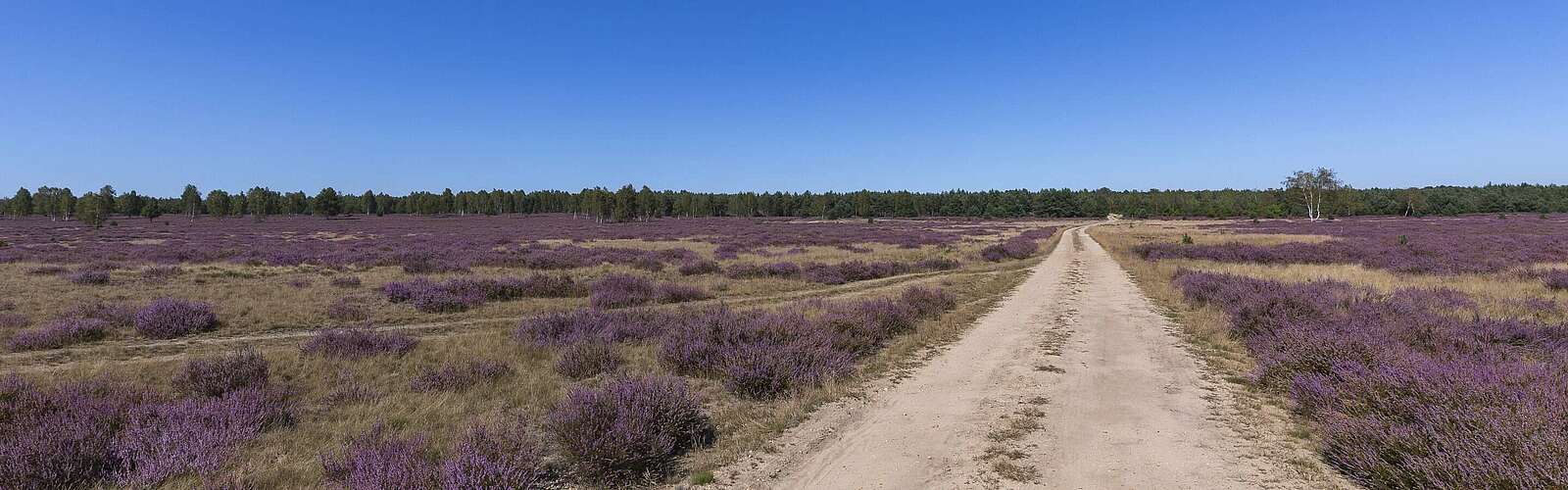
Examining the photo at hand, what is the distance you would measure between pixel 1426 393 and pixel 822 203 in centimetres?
16546

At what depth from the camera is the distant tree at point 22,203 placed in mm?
122125

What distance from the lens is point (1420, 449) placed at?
16.0 feet

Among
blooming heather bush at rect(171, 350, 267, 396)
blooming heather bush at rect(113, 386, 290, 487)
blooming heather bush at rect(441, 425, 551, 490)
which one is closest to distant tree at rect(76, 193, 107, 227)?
blooming heather bush at rect(171, 350, 267, 396)

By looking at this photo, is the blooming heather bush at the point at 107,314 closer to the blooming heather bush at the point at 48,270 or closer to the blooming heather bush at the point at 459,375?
the blooming heather bush at the point at 459,375

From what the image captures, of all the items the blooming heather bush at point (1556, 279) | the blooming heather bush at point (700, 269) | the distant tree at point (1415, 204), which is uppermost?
the distant tree at point (1415, 204)

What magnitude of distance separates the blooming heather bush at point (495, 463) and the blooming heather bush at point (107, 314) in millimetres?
13661

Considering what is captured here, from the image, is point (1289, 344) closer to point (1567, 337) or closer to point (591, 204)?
point (1567, 337)

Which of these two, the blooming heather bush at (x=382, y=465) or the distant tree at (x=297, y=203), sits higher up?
the distant tree at (x=297, y=203)

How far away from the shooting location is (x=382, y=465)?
4938 millimetres

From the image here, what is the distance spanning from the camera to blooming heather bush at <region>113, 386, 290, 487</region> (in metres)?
5.23

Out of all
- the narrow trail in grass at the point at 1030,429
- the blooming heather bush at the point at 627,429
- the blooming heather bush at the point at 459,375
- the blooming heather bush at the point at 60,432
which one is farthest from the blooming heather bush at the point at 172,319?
the narrow trail in grass at the point at 1030,429

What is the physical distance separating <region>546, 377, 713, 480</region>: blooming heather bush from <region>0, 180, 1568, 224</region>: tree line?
107m

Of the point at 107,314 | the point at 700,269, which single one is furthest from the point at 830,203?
the point at 107,314

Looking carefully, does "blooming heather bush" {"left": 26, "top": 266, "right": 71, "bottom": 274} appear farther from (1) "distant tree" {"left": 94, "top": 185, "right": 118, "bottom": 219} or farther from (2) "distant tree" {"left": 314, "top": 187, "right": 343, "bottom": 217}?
(2) "distant tree" {"left": 314, "top": 187, "right": 343, "bottom": 217}
